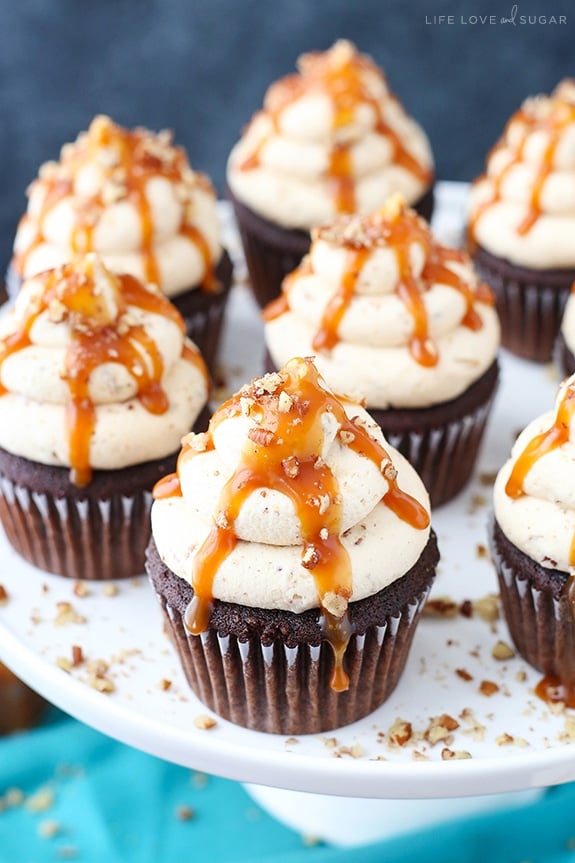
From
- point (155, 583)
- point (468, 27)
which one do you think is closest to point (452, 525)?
point (155, 583)

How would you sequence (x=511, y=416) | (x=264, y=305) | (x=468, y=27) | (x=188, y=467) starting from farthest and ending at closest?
(x=468, y=27) → (x=264, y=305) → (x=511, y=416) → (x=188, y=467)

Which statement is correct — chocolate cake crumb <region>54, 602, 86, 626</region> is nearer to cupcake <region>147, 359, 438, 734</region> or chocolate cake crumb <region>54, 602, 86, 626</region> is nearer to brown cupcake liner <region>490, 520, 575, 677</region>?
cupcake <region>147, 359, 438, 734</region>

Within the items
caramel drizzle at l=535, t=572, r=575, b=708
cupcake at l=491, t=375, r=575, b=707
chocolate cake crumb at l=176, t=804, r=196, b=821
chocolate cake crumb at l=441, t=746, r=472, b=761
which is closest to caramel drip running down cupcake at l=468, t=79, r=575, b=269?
cupcake at l=491, t=375, r=575, b=707

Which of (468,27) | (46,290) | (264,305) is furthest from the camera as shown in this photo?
(468,27)

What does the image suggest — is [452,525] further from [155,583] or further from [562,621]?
[155,583]

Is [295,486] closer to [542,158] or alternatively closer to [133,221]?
[133,221]

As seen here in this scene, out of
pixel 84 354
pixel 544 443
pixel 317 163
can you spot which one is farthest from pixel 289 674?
pixel 317 163
